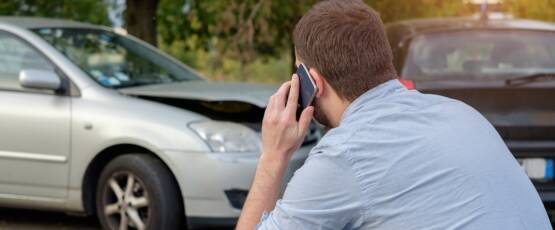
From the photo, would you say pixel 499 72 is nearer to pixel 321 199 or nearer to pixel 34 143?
pixel 34 143

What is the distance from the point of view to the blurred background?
1184 cm

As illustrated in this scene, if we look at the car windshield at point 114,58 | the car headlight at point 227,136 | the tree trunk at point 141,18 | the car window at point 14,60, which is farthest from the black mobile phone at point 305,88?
the tree trunk at point 141,18

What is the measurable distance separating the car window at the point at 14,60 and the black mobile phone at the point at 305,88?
4087mm

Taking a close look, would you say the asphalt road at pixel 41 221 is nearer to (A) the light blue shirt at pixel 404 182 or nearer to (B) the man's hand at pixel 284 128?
(B) the man's hand at pixel 284 128

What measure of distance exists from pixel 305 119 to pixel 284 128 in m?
0.06

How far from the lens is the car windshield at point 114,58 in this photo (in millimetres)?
6164

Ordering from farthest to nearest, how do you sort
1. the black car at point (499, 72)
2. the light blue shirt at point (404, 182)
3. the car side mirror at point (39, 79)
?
the car side mirror at point (39, 79) → the black car at point (499, 72) → the light blue shirt at point (404, 182)

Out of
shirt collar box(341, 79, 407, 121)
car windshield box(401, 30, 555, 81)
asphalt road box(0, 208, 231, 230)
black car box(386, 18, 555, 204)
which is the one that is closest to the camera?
shirt collar box(341, 79, 407, 121)

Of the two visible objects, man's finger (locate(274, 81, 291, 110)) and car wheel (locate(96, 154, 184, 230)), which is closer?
man's finger (locate(274, 81, 291, 110))

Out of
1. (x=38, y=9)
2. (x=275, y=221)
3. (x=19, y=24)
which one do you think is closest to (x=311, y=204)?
(x=275, y=221)

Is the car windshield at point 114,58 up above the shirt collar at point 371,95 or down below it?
below

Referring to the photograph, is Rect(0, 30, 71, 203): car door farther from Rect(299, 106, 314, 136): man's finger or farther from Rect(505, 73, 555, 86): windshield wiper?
Rect(299, 106, 314, 136): man's finger

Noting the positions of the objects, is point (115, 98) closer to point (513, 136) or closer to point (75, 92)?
point (75, 92)

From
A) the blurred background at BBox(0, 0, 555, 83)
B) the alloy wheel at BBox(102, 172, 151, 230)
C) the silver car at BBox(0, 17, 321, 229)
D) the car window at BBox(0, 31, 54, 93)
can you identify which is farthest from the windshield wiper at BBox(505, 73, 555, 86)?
the blurred background at BBox(0, 0, 555, 83)
